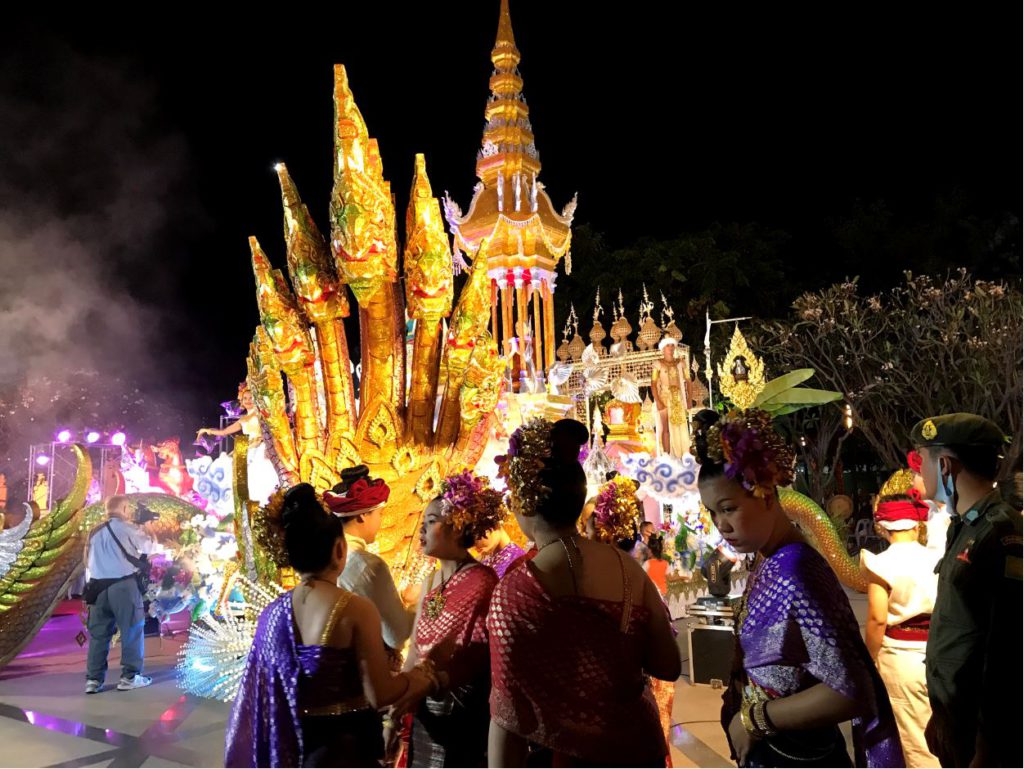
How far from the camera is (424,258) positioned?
5.51m

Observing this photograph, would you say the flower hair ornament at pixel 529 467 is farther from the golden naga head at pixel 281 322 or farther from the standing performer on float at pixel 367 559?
the golden naga head at pixel 281 322

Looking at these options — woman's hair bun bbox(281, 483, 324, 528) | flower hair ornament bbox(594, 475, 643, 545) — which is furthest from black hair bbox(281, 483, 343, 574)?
flower hair ornament bbox(594, 475, 643, 545)

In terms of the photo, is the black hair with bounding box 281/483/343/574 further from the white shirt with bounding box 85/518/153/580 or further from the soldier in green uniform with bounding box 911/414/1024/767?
the white shirt with bounding box 85/518/153/580

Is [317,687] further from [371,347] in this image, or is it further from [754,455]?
[371,347]

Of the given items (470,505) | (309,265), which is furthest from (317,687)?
(309,265)

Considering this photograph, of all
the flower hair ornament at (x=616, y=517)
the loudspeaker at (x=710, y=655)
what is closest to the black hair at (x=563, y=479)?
the flower hair ornament at (x=616, y=517)

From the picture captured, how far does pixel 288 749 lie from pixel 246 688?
0.23 meters

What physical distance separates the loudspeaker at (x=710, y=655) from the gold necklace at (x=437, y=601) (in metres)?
3.88

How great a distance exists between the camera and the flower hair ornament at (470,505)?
9.80ft

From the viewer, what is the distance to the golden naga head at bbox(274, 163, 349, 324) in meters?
5.43

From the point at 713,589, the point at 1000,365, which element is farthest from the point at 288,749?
the point at 1000,365

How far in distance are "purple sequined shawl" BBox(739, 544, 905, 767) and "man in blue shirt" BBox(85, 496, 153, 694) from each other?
5742 mm

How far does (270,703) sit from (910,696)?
2.73 meters

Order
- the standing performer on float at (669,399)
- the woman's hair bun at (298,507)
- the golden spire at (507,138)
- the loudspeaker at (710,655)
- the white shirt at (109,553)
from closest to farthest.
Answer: the woman's hair bun at (298,507)
the loudspeaker at (710,655)
the white shirt at (109,553)
the golden spire at (507,138)
the standing performer on float at (669,399)
